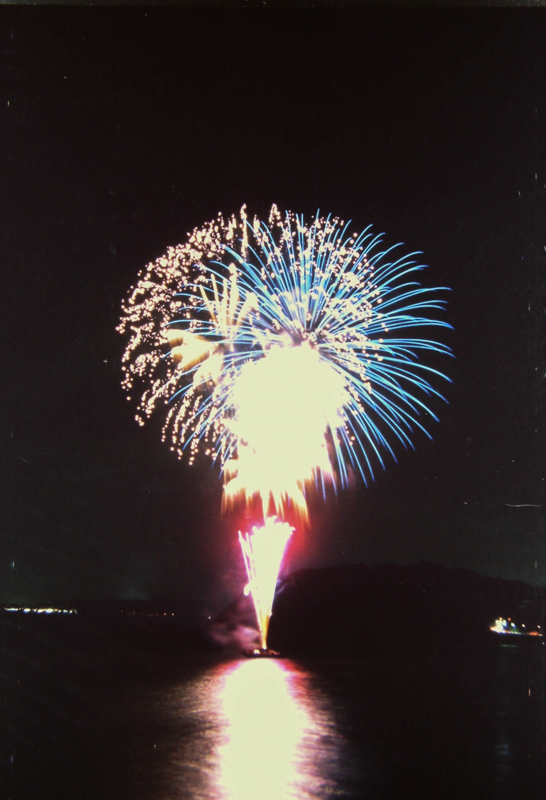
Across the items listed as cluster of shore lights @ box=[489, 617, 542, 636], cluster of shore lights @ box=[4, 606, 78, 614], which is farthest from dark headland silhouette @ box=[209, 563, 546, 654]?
cluster of shore lights @ box=[4, 606, 78, 614]

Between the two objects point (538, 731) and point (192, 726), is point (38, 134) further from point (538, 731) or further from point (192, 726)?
point (538, 731)

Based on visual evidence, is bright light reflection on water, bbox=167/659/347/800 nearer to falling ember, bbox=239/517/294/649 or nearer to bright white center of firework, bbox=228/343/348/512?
falling ember, bbox=239/517/294/649

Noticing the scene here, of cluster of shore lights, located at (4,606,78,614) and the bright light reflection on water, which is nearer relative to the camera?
the bright light reflection on water

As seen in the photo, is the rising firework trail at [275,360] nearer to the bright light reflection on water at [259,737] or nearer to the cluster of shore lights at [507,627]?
the bright light reflection on water at [259,737]

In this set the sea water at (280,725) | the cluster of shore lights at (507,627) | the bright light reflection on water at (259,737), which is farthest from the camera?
the cluster of shore lights at (507,627)

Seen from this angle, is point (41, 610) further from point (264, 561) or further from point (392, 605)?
point (392, 605)

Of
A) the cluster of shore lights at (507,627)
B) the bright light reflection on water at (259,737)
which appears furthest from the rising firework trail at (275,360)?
the cluster of shore lights at (507,627)

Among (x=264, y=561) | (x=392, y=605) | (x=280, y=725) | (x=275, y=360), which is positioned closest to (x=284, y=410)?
(x=275, y=360)
